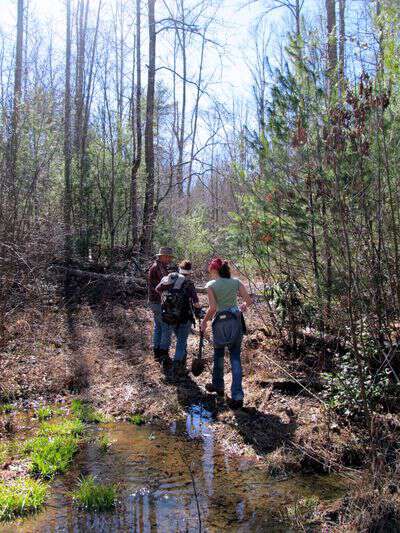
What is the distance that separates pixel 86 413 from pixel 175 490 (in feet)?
7.78

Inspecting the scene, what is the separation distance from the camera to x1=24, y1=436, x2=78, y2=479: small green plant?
15.7ft

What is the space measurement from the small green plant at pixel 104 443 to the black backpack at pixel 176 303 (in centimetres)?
215

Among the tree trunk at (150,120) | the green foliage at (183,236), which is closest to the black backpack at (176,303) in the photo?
the tree trunk at (150,120)

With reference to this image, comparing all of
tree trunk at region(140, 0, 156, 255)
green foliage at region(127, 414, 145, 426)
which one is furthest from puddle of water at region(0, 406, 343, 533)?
tree trunk at region(140, 0, 156, 255)

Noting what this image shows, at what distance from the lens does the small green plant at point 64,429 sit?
5.71 metres

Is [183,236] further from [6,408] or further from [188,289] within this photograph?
[6,408]

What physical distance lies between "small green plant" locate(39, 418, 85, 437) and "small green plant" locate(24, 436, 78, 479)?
137 millimetres

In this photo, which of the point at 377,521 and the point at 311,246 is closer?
the point at 377,521

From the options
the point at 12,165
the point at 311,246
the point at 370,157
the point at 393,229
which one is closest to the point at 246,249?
the point at 311,246

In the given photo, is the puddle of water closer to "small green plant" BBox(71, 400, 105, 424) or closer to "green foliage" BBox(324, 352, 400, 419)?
"small green plant" BBox(71, 400, 105, 424)

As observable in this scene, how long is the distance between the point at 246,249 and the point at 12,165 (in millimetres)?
4755

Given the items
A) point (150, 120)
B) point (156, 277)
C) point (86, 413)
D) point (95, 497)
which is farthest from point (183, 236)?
point (95, 497)

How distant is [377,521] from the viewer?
3.69 meters

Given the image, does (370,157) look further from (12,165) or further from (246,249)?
(12,165)
